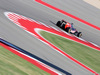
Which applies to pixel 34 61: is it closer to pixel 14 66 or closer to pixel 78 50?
pixel 14 66

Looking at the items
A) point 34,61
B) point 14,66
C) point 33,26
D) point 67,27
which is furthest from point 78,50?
point 14,66

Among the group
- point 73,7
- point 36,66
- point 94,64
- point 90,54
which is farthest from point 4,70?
point 73,7

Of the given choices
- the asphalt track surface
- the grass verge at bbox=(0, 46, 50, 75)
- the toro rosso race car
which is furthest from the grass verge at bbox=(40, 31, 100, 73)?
the grass verge at bbox=(0, 46, 50, 75)

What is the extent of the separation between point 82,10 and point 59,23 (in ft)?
23.2

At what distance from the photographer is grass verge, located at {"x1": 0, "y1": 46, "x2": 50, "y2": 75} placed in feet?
28.0

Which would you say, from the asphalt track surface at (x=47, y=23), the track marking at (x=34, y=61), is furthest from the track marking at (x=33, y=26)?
the track marking at (x=34, y=61)

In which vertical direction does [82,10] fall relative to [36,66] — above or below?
above

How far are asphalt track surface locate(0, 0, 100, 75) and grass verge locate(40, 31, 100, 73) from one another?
1.08m

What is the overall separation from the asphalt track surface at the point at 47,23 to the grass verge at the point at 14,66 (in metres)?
1.72

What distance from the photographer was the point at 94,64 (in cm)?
1379

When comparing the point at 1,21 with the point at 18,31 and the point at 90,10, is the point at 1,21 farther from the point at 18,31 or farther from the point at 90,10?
the point at 90,10

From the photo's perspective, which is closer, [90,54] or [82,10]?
[90,54]

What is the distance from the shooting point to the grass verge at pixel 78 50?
543 inches

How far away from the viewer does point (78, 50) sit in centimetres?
1529
